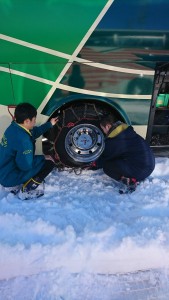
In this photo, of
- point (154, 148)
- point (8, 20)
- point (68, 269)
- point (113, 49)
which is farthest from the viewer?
point (154, 148)

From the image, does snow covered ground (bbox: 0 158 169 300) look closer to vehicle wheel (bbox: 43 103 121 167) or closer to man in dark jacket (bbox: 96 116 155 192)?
man in dark jacket (bbox: 96 116 155 192)

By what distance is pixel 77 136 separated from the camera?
10.8 ft

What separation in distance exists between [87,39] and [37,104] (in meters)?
0.84

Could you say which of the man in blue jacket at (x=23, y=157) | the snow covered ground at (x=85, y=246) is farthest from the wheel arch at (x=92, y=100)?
the snow covered ground at (x=85, y=246)

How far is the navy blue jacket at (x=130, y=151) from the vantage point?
2807 mm

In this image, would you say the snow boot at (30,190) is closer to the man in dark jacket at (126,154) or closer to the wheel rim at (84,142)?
the wheel rim at (84,142)

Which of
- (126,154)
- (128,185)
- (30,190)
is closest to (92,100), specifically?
(126,154)

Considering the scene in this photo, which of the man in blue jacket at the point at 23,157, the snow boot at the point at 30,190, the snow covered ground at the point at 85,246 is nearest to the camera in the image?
the snow covered ground at the point at 85,246

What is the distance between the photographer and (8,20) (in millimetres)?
2561

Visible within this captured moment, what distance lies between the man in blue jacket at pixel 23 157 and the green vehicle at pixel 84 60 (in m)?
0.36

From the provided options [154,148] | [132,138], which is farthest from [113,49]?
[154,148]

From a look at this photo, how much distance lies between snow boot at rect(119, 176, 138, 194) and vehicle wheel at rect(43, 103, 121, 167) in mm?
573

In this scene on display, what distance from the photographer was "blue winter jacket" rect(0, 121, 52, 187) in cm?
251

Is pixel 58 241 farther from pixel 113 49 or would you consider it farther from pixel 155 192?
pixel 113 49
